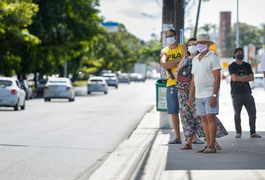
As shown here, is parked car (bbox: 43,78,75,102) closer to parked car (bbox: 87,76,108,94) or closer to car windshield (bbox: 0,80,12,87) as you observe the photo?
car windshield (bbox: 0,80,12,87)

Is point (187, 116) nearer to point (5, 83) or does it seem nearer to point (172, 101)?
point (172, 101)

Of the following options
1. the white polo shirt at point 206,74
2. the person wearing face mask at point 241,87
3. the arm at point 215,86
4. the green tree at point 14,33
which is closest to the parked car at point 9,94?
the green tree at point 14,33

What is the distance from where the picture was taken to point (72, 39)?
48.0 metres

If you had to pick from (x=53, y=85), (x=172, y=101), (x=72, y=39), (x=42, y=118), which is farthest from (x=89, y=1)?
(x=172, y=101)

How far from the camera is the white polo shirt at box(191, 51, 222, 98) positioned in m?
9.04

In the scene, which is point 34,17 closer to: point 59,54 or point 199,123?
point 59,54

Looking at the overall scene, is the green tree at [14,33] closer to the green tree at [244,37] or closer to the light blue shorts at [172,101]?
the light blue shorts at [172,101]

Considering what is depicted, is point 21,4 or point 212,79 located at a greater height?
point 21,4

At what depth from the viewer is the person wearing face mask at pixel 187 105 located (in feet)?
32.2

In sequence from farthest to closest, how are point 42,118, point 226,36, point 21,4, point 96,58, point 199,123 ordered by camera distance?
point 226,36
point 96,58
point 21,4
point 42,118
point 199,123

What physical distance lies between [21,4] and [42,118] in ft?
47.2

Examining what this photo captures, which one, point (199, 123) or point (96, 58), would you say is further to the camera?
point (96, 58)

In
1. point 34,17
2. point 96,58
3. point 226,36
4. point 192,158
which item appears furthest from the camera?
point 226,36

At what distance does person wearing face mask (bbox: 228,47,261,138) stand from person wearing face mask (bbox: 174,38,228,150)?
2042 mm
